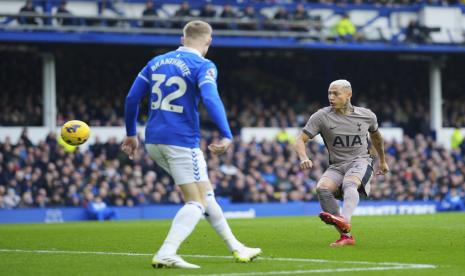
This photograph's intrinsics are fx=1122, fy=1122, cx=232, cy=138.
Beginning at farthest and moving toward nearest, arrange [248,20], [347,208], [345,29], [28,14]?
1. [345,29]
2. [248,20]
3. [28,14]
4. [347,208]

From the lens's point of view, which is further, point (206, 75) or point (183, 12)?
point (183, 12)

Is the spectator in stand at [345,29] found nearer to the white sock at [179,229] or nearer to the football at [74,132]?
the football at [74,132]

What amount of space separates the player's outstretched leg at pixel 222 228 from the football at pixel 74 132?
5336 mm

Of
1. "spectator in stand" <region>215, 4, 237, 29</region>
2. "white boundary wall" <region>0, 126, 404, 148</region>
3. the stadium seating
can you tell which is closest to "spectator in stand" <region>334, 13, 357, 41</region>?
the stadium seating

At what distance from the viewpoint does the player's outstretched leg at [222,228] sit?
33.9 feet

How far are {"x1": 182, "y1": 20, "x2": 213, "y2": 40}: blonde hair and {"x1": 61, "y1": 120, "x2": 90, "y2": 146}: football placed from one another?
209 inches

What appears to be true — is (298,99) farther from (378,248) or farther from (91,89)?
(378,248)

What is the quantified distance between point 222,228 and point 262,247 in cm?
344

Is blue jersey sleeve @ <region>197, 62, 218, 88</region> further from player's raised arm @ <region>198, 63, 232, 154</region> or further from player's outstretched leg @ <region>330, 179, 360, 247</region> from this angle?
player's outstretched leg @ <region>330, 179, 360, 247</region>

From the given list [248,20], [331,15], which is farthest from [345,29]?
[248,20]

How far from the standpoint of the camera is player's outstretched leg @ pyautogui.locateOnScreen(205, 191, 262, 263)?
1033 centimetres

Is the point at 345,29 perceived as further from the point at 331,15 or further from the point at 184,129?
the point at 184,129

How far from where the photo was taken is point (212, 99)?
1002 cm

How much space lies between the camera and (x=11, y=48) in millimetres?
35750
